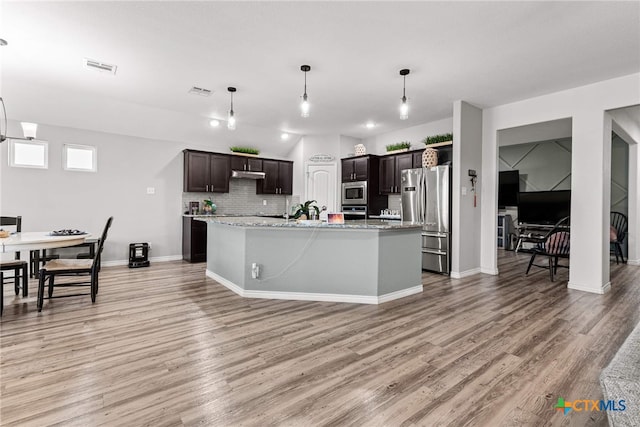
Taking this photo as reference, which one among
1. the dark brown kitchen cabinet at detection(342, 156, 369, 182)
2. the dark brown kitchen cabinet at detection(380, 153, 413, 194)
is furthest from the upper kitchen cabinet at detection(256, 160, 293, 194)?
the dark brown kitchen cabinet at detection(380, 153, 413, 194)

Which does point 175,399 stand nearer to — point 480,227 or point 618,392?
point 618,392

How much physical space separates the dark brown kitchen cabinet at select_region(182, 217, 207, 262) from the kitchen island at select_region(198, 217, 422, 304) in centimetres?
242

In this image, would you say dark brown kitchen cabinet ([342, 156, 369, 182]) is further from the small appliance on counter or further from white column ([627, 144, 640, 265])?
white column ([627, 144, 640, 265])

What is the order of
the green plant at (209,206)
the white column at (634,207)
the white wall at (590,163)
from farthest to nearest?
the green plant at (209,206) → the white column at (634,207) → the white wall at (590,163)

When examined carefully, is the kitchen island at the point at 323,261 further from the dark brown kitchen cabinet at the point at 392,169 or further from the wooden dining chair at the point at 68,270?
the dark brown kitchen cabinet at the point at 392,169

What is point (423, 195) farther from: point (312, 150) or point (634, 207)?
point (634, 207)

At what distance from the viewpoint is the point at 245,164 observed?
6.84 meters

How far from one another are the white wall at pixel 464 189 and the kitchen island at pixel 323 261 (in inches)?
58.4

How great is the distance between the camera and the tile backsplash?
661 cm

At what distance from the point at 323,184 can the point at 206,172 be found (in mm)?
2575

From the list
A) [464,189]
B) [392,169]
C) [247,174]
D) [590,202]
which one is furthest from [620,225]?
[247,174]

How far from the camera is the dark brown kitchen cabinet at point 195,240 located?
19.4 ft

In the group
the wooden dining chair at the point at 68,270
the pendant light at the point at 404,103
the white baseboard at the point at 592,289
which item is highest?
the pendant light at the point at 404,103

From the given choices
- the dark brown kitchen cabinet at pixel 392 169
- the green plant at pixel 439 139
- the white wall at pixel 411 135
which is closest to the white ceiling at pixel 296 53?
the green plant at pixel 439 139
